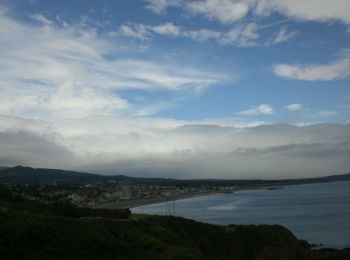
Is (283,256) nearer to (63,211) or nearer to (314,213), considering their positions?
(63,211)

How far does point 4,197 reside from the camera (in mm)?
40562

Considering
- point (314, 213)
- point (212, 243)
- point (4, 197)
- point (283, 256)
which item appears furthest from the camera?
point (314, 213)

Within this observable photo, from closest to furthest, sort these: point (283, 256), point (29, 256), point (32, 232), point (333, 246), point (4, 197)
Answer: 1. point (29, 256)
2. point (32, 232)
3. point (4, 197)
4. point (283, 256)
5. point (333, 246)

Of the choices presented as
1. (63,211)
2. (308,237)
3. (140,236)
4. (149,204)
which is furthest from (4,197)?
(149,204)

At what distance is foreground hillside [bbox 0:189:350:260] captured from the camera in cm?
1698

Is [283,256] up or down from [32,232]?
down

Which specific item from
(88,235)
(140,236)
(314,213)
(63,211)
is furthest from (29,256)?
(314,213)

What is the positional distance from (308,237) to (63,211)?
44.2 meters

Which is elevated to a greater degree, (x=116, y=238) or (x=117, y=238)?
(x=116, y=238)

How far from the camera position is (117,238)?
22.0 m

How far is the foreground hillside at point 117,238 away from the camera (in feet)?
55.7

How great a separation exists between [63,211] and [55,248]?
20307 mm

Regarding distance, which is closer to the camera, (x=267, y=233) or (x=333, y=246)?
(x=267, y=233)

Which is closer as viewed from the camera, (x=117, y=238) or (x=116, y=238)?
(x=116, y=238)
